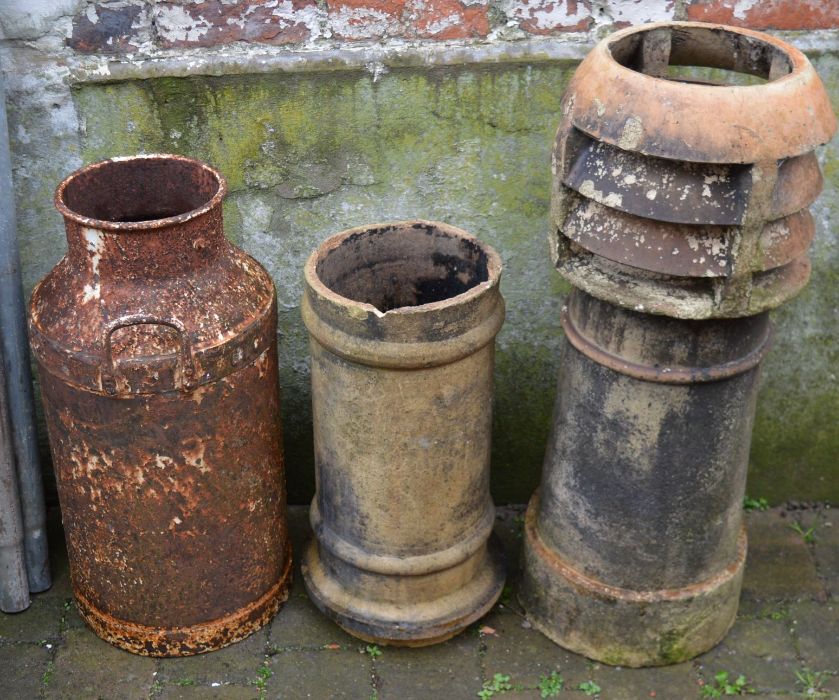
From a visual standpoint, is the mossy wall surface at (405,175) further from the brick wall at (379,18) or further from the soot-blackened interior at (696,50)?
the soot-blackened interior at (696,50)

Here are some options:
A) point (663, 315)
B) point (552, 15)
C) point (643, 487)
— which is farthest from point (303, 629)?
point (552, 15)

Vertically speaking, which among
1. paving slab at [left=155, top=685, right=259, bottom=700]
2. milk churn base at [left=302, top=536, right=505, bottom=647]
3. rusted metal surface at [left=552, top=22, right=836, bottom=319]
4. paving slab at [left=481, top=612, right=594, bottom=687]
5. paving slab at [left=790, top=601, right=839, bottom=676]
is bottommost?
paving slab at [left=155, top=685, right=259, bottom=700]

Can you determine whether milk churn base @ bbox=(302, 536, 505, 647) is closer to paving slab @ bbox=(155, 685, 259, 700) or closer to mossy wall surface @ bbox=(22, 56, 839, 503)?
paving slab @ bbox=(155, 685, 259, 700)

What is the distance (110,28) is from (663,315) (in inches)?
73.9

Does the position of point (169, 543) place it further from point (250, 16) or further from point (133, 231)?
point (250, 16)

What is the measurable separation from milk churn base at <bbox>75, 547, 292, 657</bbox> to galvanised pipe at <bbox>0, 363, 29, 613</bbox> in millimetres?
215

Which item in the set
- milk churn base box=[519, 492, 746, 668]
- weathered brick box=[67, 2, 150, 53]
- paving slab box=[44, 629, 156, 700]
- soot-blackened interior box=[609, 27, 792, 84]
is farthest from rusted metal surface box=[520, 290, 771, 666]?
weathered brick box=[67, 2, 150, 53]

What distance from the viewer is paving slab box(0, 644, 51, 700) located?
3684 millimetres

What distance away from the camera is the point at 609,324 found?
332 cm

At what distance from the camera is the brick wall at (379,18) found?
3.58 meters

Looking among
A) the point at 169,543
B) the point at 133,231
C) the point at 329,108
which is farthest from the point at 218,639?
the point at 329,108

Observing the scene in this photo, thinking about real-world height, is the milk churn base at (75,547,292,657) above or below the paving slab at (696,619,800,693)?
above

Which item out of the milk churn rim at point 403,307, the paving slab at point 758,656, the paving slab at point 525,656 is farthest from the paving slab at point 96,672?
the paving slab at point 758,656

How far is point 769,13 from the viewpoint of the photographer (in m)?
3.66
